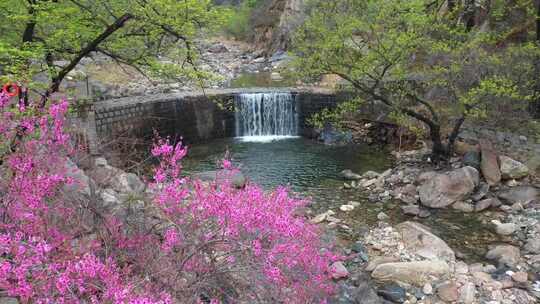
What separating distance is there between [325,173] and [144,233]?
9.23 meters

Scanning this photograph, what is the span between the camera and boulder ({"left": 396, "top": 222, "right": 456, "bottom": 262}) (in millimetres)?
8047

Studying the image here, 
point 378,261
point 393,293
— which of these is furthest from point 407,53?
point 393,293

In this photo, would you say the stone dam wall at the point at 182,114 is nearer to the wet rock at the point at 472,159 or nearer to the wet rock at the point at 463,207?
the wet rock at the point at 472,159

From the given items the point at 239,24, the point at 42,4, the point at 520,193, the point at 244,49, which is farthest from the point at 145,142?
the point at 239,24

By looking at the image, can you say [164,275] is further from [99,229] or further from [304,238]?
[304,238]

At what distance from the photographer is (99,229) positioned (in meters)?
4.93

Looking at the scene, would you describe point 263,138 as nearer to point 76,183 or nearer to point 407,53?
point 407,53

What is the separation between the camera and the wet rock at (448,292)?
22.1 feet

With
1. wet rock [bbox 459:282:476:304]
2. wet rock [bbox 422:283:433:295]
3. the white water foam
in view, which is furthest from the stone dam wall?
wet rock [bbox 459:282:476:304]

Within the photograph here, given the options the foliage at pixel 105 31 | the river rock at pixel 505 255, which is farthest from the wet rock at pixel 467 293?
the foliage at pixel 105 31

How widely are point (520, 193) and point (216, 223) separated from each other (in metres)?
8.73

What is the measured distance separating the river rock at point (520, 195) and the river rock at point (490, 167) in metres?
0.53

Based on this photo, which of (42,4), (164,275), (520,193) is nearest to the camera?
(164,275)

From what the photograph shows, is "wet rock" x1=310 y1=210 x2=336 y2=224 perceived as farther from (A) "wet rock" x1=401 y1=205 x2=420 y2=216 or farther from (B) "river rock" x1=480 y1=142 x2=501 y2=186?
(B) "river rock" x1=480 y1=142 x2=501 y2=186
